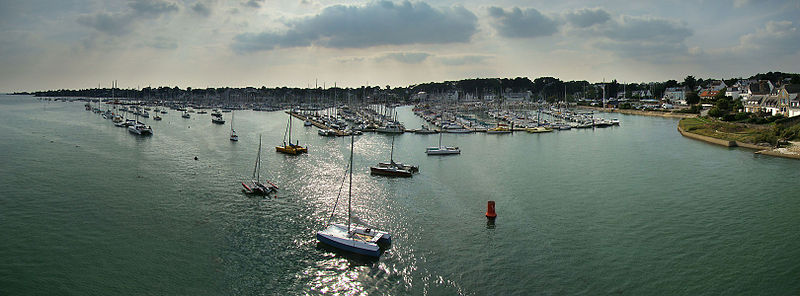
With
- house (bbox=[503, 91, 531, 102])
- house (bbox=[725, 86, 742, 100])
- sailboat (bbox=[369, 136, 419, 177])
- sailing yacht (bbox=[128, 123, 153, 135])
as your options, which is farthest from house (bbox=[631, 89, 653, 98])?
sailing yacht (bbox=[128, 123, 153, 135])

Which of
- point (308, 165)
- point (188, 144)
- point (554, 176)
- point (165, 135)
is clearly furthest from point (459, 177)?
point (165, 135)

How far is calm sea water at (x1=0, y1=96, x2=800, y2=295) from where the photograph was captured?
609 inches

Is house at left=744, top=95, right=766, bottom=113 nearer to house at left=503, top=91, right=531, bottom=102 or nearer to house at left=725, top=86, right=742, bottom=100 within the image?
house at left=725, top=86, right=742, bottom=100

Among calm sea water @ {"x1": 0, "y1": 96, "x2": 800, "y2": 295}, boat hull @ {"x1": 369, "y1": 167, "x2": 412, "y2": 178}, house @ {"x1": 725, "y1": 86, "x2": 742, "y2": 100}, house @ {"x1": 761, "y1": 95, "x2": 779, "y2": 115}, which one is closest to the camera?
calm sea water @ {"x1": 0, "y1": 96, "x2": 800, "y2": 295}

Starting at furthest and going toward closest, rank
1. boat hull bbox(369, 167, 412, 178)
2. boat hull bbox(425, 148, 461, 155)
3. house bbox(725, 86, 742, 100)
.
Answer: house bbox(725, 86, 742, 100)
boat hull bbox(425, 148, 461, 155)
boat hull bbox(369, 167, 412, 178)

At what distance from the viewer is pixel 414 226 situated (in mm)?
20500

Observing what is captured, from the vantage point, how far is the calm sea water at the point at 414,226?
15.5 m

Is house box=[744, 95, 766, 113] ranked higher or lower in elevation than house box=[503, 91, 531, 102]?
lower

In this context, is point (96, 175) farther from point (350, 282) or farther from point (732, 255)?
point (732, 255)

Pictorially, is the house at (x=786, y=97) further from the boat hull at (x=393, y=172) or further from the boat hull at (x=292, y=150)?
the boat hull at (x=292, y=150)

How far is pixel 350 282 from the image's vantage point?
1538cm

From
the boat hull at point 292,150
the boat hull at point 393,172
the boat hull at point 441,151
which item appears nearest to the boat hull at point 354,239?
the boat hull at point 393,172

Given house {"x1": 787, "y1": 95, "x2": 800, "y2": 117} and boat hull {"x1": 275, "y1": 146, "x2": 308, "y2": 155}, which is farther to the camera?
house {"x1": 787, "y1": 95, "x2": 800, "y2": 117}

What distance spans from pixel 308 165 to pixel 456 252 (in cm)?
1974
